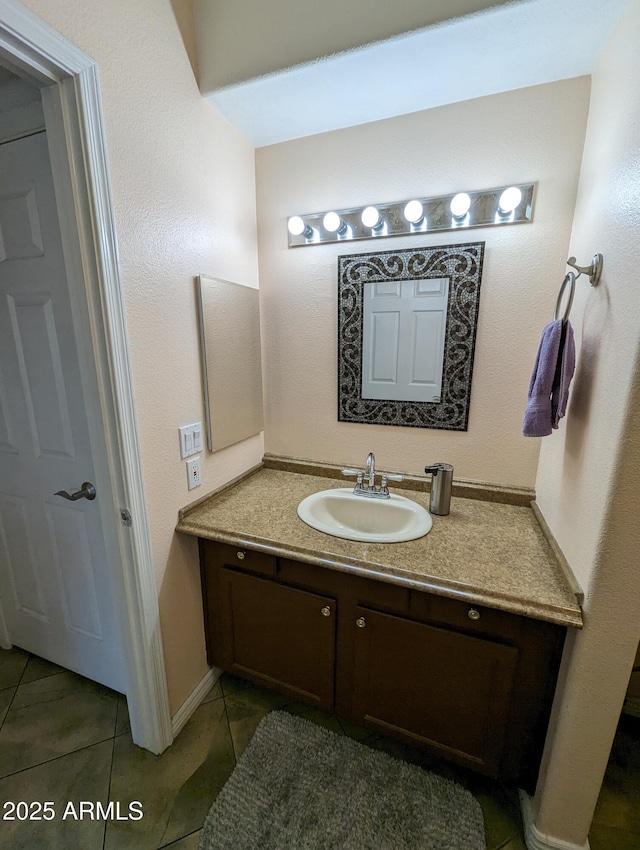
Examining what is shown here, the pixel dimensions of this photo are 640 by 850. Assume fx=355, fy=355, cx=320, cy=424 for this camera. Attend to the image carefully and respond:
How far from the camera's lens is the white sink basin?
139 centimetres

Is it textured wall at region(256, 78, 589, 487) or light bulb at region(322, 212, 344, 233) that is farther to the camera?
light bulb at region(322, 212, 344, 233)

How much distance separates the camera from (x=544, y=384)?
105 centimetres

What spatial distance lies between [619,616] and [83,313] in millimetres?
1596

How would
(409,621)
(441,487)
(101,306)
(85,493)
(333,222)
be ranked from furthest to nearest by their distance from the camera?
(333,222) → (441,487) → (85,493) → (409,621) → (101,306)

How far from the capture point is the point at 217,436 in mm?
1479

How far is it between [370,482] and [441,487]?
0.30 metres

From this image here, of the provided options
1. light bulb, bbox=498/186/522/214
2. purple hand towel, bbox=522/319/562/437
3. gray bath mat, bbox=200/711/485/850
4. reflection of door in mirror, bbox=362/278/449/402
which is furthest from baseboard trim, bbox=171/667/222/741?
light bulb, bbox=498/186/522/214

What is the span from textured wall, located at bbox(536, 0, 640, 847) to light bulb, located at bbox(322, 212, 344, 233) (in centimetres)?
86

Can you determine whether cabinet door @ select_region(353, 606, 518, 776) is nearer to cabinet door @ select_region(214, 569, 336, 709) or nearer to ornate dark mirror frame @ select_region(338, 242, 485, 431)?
cabinet door @ select_region(214, 569, 336, 709)

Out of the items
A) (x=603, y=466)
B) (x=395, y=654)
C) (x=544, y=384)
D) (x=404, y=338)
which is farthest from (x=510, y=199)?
(x=395, y=654)

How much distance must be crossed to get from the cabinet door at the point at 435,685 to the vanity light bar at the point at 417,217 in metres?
1.44

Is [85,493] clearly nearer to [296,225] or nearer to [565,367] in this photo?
[296,225]

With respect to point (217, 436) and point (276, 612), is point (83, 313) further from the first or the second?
point (276, 612)

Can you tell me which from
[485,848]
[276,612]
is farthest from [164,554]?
[485,848]
